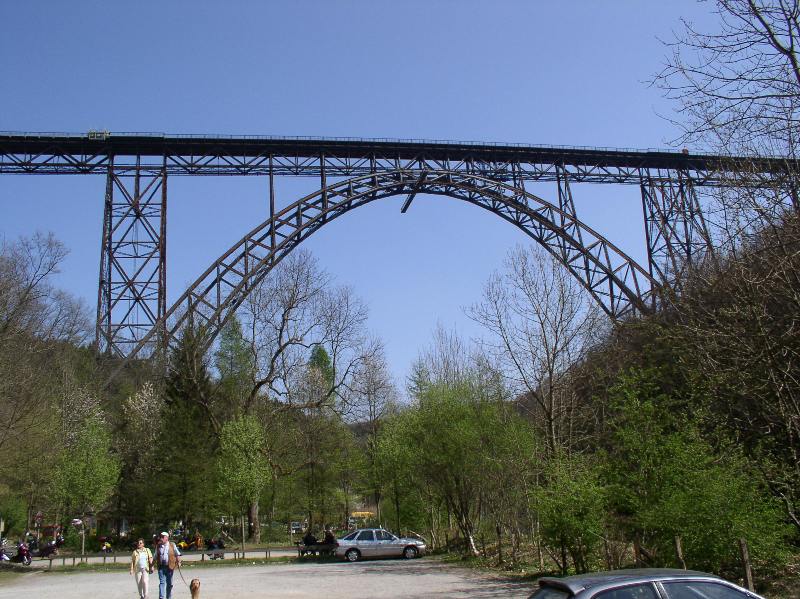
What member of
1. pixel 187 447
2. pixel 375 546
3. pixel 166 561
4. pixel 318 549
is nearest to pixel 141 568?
pixel 166 561

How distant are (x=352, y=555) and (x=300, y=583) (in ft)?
28.9

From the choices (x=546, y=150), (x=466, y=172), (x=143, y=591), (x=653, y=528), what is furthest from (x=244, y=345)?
(x=653, y=528)

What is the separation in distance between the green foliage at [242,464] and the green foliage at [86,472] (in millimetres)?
4782

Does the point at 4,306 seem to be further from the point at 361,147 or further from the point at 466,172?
the point at 466,172

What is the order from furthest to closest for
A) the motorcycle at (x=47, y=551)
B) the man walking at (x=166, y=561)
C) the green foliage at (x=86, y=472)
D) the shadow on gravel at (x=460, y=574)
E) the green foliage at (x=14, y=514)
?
the green foliage at (x=14, y=514), the motorcycle at (x=47, y=551), the green foliage at (x=86, y=472), the shadow on gravel at (x=460, y=574), the man walking at (x=166, y=561)

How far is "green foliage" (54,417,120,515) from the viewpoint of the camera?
93.3 feet

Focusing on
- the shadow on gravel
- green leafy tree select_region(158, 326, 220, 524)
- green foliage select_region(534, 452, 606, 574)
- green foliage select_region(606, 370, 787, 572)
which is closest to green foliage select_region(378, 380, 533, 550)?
the shadow on gravel

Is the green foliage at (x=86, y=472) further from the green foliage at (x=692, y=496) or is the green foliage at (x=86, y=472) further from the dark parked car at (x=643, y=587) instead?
the dark parked car at (x=643, y=587)

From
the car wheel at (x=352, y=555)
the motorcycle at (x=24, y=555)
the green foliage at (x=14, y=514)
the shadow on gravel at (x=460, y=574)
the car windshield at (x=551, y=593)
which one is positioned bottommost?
the shadow on gravel at (x=460, y=574)

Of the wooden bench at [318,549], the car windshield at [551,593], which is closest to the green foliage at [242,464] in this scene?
the wooden bench at [318,549]

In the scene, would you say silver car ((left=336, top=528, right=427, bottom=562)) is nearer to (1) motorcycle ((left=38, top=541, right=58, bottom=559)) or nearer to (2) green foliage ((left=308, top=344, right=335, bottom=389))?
(2) green foliage ((left=308, top=344, right=335, bottom=389))

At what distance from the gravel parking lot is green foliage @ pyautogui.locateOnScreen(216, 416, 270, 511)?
13.1 feet

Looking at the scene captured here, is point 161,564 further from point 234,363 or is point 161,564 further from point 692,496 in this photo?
point 234,363

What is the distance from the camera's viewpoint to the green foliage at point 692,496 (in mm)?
10477
